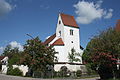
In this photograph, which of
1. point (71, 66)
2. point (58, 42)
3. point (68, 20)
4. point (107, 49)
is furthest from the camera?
point (68, 20)

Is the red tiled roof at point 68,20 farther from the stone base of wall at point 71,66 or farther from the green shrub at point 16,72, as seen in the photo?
the green shrub at point 16,72

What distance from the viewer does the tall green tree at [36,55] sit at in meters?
32.6

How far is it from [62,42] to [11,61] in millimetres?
15350

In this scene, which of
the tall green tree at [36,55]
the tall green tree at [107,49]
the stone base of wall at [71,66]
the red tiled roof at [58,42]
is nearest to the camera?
the tall green tree at [107,49]

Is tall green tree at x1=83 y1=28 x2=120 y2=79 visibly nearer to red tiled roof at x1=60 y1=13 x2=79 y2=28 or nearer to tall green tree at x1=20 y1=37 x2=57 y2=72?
tall green tree at x1=20 y1=37 x2=57 y2=72

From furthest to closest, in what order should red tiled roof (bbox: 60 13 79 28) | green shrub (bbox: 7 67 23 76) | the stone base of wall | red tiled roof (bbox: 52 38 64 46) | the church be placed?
red tiled roof (bbox: 60 13 79 28) < red tiled roof (bbox: 52 38 64 46) < the church < green shrub (bbox: 7 67 23 76) < the stone base of wall

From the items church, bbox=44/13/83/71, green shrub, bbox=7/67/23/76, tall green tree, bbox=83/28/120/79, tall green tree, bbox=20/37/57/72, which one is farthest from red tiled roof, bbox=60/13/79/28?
tall green tree, bbox=83/28/120/79

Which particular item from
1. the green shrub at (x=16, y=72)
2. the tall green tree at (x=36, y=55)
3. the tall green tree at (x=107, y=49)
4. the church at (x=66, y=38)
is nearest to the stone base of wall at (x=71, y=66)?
the church at (x=66, y=38)

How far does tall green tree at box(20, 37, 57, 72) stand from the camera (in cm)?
3259

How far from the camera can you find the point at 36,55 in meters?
33.4

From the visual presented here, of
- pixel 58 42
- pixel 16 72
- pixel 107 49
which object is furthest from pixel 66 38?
pixel 107 49

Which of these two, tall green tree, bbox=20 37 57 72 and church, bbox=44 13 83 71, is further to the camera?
church, bbox=44 13 83 71

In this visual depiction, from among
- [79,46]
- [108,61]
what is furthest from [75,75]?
[79,46]

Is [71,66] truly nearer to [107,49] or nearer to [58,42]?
[58,42]
